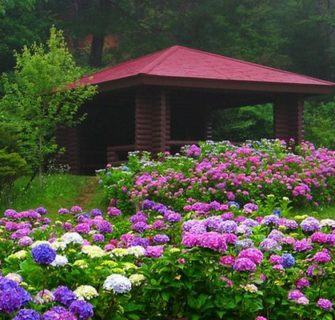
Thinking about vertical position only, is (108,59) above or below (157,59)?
above

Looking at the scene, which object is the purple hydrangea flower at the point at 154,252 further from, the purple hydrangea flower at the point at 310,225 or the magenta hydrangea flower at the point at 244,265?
the purple hydrangea flower at the point at 310,225

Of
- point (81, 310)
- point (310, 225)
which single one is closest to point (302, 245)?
point (310, 225)

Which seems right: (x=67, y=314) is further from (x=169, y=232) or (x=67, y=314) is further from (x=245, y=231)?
(x=169, y=232)

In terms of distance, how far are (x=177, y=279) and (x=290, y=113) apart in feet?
52.5

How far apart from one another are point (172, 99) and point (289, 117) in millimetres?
4436

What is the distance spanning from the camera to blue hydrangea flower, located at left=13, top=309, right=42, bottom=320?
341 centimetres

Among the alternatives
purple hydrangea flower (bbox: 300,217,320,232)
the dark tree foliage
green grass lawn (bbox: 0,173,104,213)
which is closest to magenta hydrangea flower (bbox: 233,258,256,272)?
purple hydrangea flower (bbox: 300,217,320,232)

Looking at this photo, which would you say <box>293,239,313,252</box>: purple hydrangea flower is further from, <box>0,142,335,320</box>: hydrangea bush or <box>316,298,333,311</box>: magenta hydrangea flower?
<box>316,298,333,311</box>: magenta hydrangea flower

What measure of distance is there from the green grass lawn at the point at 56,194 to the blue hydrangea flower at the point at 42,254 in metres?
10.4

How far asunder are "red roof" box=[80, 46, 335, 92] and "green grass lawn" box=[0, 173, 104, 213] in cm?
290

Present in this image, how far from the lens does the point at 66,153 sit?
22672 mm

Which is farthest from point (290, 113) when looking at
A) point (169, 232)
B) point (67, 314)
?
point (67, 314)

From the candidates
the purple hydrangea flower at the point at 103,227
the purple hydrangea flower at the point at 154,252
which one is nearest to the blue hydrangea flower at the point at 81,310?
the purple hydrangea flower at the point at 154,252

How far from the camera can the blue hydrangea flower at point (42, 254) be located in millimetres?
4027
